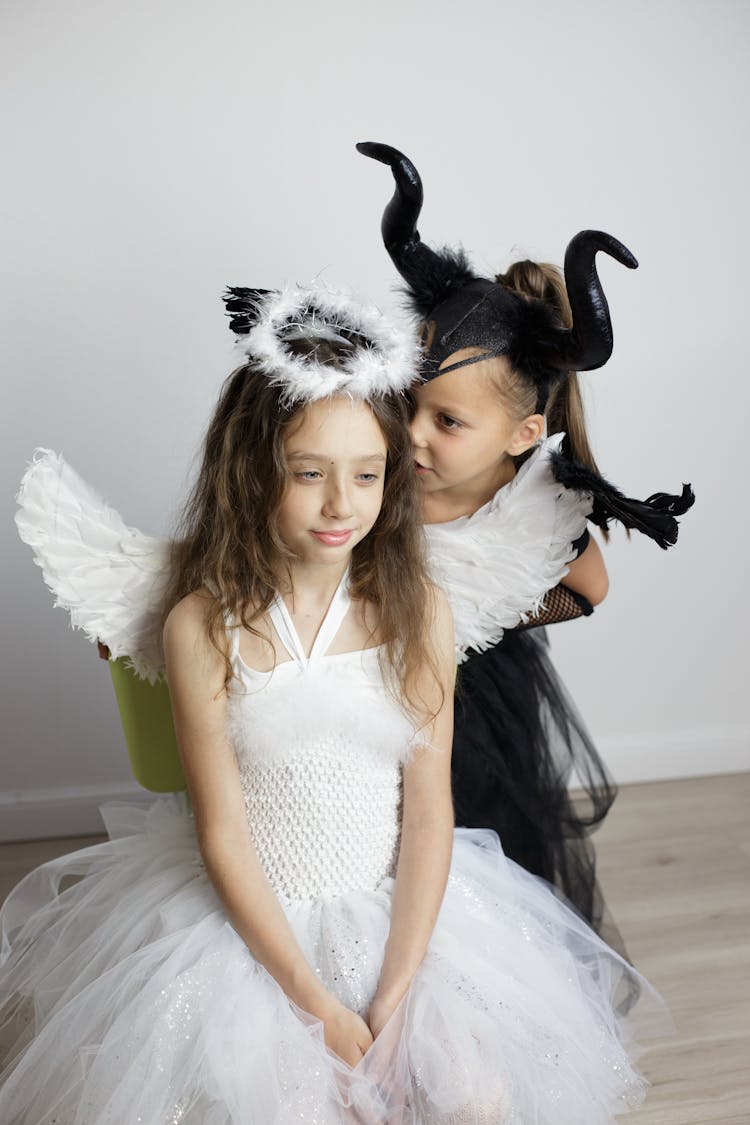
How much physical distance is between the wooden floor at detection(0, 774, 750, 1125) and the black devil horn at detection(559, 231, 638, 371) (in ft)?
3.59

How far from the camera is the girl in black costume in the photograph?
1366mm

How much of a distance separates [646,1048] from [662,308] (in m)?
1.41

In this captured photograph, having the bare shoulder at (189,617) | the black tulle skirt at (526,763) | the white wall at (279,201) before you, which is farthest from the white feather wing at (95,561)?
the white wall at (279,201)

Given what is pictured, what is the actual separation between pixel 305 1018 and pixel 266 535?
532mm

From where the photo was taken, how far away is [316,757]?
1296 millimetres

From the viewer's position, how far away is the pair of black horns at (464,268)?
124 centimetres

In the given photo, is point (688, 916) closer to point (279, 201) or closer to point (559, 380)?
point (559, 380)

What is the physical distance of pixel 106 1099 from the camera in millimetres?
1074

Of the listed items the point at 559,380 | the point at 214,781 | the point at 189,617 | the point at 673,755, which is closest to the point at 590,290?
the point at 559,380

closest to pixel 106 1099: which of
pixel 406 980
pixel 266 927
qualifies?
pixel 266 927

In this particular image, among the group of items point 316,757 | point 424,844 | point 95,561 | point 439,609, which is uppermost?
point 95,561

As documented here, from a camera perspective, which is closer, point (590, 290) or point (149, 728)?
point (590, 290)

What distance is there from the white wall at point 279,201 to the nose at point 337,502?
0.90 m

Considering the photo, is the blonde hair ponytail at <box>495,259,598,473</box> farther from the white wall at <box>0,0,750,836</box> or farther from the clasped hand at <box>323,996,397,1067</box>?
the clasped hand at <box>323,996,397,1067</box>
